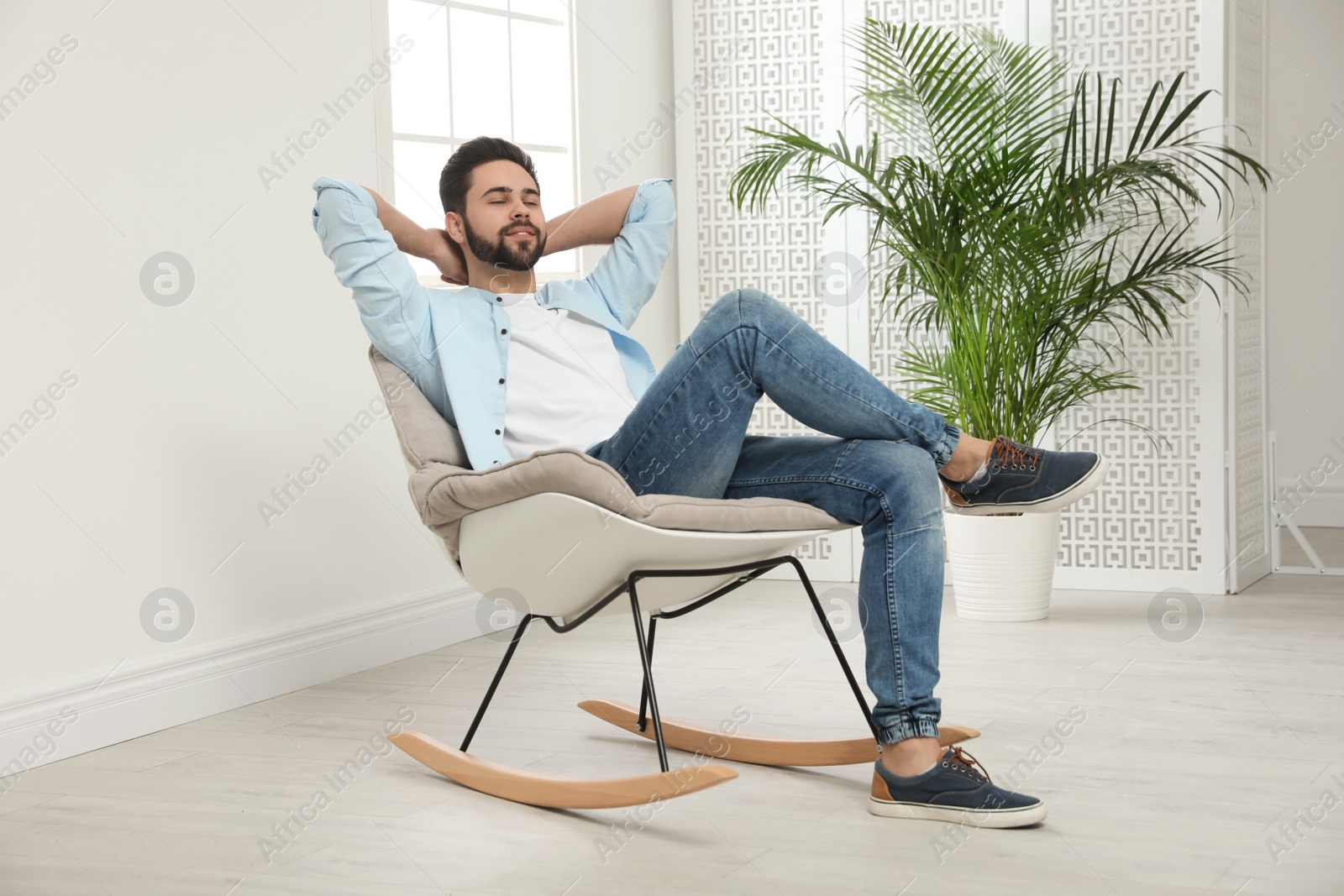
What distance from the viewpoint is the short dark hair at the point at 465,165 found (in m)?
2.42

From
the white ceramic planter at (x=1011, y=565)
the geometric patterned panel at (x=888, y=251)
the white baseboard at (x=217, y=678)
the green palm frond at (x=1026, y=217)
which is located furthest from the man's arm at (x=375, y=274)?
the geometric patterned panel at (x=888, y=251)

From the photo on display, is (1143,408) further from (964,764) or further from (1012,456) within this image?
(964,764)

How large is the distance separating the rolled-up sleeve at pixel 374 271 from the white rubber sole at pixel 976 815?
1120 mm

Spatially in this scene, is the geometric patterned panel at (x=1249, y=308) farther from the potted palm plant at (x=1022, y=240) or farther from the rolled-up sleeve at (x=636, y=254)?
the rolled-up sleeve at (x=636, y=254)

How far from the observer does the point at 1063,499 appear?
203 centimetres

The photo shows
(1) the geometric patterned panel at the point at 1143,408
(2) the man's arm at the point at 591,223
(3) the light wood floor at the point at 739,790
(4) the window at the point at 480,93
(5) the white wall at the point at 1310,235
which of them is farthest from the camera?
(5) the white wall at the point at 1310,235

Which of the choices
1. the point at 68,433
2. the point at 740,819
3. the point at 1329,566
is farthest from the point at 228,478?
the point at 1329,566

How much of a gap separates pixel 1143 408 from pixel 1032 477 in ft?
6.58

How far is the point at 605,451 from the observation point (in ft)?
6.98

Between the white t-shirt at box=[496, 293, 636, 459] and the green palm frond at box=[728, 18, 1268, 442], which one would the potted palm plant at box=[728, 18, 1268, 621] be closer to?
the green palm frond at box=[728, 18, 1268, 442]

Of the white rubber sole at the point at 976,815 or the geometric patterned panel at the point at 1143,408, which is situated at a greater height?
the geometric patterned panel at the point at 1143,408

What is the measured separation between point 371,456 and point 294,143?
2.59ft

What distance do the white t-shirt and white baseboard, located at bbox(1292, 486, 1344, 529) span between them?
3.73 meters

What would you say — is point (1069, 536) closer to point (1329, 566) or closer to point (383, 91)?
point (1329, 566)
